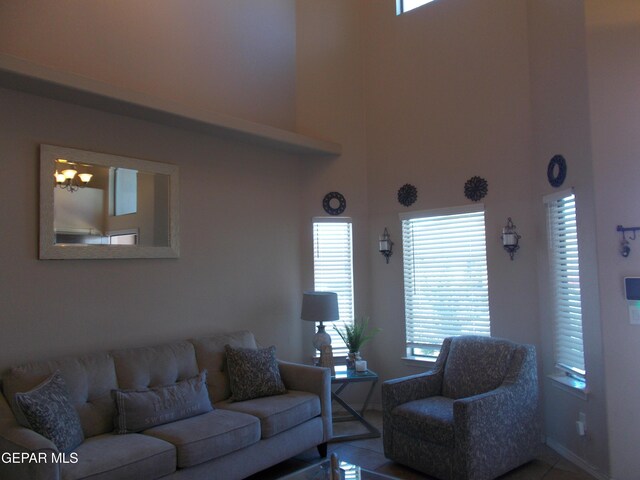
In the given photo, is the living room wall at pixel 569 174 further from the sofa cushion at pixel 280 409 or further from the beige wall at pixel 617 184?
the sofa cushion at pixel 280 409

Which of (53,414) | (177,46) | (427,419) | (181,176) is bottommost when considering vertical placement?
(427,419)

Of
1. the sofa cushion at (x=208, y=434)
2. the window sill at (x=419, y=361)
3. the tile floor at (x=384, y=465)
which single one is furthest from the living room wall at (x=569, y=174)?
the sofa cushion at (x=208, y=434)

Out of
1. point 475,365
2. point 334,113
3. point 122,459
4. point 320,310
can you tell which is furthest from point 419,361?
point 122,459

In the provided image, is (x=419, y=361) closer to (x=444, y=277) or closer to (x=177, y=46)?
(x=444, y=277)

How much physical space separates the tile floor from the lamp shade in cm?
113

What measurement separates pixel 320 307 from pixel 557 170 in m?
2.38

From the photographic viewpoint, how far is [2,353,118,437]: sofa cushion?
3.04 metres

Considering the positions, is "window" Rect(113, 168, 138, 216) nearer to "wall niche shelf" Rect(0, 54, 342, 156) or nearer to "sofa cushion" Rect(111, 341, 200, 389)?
"wall niche shelf" Rect(0, 54, 342, 156)

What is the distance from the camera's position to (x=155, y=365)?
3672 millimetres

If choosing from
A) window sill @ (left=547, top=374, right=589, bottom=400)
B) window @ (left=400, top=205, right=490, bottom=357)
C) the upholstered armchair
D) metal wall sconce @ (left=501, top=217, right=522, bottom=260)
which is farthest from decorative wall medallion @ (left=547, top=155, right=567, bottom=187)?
window sill @ (left=547, top=374, right=589, bottom=400)

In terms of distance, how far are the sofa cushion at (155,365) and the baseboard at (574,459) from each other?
2.99 metres

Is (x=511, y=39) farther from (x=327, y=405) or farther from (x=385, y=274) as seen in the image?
(x=327, y=405)

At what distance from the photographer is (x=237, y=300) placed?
4.72 m

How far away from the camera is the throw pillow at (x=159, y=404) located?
318 cm
